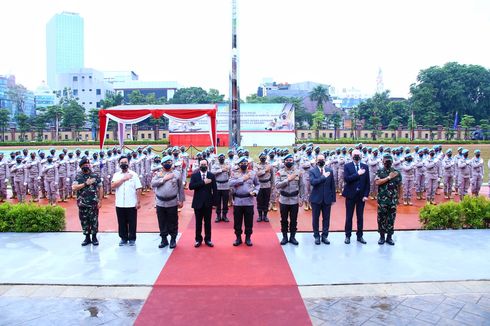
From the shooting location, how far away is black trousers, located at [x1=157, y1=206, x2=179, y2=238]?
7.15 meters

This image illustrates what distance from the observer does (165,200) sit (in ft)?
23.2

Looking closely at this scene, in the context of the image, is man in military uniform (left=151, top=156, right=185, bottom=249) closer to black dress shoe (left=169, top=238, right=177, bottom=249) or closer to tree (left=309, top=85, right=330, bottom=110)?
black dress shoe (left=169, top=238, right=177, bottom=249)

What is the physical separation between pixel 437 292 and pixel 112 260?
490cm

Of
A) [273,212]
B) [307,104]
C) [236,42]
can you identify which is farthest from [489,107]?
[273,212]

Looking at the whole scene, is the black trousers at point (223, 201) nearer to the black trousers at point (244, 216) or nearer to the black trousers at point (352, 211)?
the black trousers at point (244, 216)

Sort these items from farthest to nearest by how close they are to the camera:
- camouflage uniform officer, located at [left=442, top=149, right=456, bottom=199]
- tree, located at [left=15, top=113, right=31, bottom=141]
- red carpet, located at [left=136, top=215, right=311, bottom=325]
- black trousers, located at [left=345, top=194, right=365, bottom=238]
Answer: tree, located at [left=15, top=113, right=31, bottom=141] → camouflage uniform officer, located at [left=442, top=149, right=456, bottom=199] → black trousers, located at [left=345, top=194, right=365, bottom=238] → red carpet, located at [left=136, top=215, right=311, bottom=325]

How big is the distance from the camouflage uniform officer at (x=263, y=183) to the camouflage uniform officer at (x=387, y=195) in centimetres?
271

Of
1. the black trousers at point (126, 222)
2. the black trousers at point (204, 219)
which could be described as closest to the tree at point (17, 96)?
the black trousers at point (126, 222)

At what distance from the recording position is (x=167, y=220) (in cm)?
719

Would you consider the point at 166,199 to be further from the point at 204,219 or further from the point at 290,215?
the point at 290,215

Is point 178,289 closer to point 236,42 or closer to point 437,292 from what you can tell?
point 437,292

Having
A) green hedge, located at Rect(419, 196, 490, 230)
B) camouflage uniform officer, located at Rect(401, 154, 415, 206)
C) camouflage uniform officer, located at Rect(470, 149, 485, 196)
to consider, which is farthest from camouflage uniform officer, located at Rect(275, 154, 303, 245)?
camouflage uniform officer, located at Rect(470, 149, 485, 196)

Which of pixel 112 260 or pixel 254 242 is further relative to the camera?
pixel 254 242

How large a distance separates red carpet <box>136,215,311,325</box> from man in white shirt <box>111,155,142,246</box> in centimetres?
102
